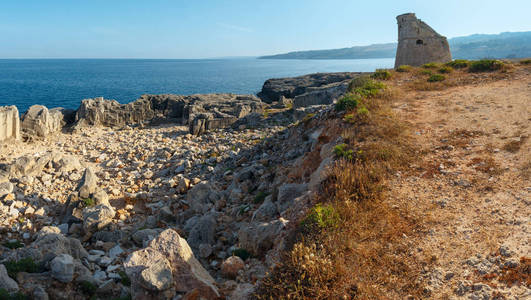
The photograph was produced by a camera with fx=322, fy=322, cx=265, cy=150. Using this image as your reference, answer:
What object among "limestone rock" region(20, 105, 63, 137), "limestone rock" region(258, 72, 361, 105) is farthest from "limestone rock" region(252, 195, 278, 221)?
"limestone rock" region(258, 72, 361, 105)

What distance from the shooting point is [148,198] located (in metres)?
16.9

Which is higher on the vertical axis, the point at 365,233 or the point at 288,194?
the point at 365,233

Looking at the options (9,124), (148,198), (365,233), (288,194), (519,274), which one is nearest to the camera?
(519,274)

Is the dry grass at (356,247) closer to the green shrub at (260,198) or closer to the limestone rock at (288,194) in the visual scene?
the limestone rock at (288,194)

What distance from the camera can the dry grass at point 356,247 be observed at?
18.3 ft

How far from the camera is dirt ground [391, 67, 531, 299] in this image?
5613mm

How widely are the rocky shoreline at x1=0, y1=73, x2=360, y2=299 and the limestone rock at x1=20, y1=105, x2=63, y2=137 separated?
8cm

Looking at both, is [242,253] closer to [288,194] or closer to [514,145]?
[288,194]

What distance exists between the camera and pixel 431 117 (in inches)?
545

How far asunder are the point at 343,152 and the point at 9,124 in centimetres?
2604

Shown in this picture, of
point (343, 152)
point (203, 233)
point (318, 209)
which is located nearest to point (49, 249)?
point (203, 233)

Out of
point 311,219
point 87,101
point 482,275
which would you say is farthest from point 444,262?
point 87,101

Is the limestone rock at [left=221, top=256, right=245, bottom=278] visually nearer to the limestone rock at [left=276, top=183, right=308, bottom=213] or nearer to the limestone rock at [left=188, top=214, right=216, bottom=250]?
A: the limestone rock at [left=276, top=183, right=308, bottom=213]

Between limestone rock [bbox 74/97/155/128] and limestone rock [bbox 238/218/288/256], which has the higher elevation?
limestone rock [bbox 74/97/155/128]
